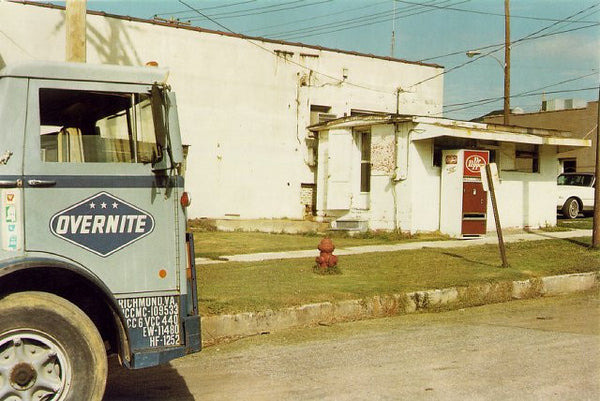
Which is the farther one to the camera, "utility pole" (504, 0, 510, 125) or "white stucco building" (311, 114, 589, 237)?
"utility pole" (504, 0, 510, 125)

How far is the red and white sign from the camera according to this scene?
16797mm

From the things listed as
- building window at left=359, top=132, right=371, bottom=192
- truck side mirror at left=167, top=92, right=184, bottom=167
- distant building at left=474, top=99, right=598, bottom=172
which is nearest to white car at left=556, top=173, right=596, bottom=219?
distant building at left=474, top=99, right=598, bottom=172

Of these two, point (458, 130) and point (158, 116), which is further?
point (458, 130)

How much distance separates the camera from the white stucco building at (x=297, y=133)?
55.9 ft

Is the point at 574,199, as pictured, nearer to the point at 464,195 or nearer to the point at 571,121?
the point at 464,195

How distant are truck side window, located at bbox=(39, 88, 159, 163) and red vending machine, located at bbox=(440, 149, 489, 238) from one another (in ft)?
43.6

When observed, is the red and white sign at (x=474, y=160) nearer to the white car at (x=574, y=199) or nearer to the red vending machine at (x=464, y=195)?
the red vending machine at (x=464, y=195)

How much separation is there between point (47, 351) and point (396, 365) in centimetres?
333

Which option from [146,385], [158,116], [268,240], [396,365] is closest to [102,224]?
[158,116]

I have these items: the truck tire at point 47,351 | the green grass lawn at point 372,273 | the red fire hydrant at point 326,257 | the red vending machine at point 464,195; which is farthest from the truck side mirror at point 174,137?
the red vending machine at point 464,195

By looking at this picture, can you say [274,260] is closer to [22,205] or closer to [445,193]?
[445,193]

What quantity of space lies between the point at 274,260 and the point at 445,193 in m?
6.91

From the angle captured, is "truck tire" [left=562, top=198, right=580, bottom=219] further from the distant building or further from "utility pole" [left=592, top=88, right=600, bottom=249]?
"utility pole" [left=592, top=88, right=600, bottom=249]

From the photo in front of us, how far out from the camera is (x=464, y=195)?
1675cm
